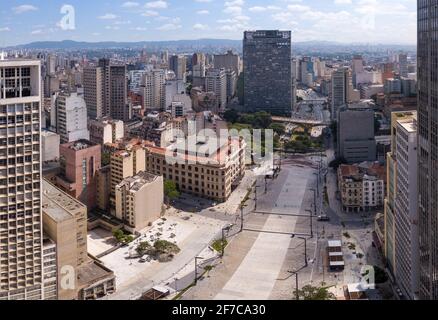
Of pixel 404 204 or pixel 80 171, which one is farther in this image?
pixel 80 171

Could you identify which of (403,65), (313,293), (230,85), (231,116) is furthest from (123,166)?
(403,65)

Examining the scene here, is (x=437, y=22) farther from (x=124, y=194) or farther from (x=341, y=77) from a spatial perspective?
(x=341, y=77)

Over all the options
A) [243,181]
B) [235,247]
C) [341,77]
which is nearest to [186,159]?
[243,181]

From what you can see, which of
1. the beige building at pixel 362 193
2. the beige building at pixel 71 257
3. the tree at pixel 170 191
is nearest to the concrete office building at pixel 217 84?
the tree at pixel 170 191

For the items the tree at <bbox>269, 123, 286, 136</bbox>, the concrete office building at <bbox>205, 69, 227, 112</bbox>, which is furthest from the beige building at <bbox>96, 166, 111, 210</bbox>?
the concrete office building at <bbox>205, 69, 227, 112</bbox>

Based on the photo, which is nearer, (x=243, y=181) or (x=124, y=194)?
(x=124, y=194)

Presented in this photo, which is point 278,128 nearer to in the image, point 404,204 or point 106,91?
point 106,91

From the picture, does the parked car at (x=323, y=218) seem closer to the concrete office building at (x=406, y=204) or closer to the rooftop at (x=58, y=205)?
the concrete office building at (x=406, y=204)
